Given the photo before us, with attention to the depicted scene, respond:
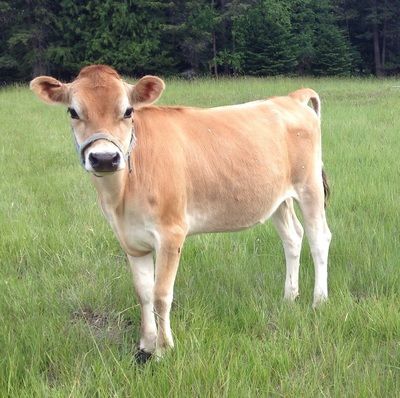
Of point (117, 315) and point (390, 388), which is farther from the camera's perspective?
point (117, 315)

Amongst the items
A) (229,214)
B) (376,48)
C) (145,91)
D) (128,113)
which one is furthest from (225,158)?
(376,48)

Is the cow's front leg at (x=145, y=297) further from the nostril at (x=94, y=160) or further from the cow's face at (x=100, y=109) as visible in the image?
the nostril at (x=94, y=160)

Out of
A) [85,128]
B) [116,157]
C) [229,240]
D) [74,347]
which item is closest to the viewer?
[116,157]

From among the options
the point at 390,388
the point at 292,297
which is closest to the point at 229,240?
the point at 292,297

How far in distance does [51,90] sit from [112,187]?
1.91 feet

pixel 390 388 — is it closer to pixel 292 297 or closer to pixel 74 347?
pixel 292 297

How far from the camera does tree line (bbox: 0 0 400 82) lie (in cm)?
3069

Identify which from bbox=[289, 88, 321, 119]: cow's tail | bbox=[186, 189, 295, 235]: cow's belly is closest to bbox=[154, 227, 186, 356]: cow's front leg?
bbox=[186, 189, 295, 235]: cow's belly

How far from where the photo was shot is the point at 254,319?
3232 mm

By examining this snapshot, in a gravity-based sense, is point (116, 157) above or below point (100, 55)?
above

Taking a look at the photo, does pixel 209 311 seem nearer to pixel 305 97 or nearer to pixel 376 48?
pixel 305 97

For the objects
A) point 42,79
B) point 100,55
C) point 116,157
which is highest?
point 42,79

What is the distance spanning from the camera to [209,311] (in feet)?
11.0

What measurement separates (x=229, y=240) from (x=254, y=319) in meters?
1.48
